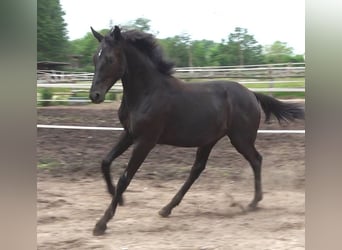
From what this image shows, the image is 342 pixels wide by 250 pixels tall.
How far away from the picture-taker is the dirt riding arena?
186 cm

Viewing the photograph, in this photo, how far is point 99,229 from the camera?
6.61 feet

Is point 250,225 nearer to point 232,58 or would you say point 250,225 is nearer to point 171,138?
point 171,138

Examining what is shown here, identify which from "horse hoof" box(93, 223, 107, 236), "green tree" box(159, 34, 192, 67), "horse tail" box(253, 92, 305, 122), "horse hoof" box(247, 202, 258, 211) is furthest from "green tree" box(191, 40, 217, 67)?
"horse hoof" box(93, 223, 107, 236)

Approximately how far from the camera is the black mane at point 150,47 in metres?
2.12

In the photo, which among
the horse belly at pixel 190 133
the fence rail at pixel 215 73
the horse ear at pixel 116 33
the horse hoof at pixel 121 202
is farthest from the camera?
the horse belly at pixel 190 133

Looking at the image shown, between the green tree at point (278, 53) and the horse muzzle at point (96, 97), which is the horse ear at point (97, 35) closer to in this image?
the horse muzzle at point (96, 97)

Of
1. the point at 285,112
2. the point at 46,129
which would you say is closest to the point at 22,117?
the point at 46,129

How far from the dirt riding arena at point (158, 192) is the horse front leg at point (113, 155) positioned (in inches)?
1.4

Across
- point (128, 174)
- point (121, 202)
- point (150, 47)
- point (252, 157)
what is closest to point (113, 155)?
point (128, 174)

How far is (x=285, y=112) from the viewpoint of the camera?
1.95 m

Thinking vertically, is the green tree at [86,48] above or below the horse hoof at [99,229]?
above

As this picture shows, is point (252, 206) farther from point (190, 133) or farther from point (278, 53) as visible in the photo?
point (278, 53)

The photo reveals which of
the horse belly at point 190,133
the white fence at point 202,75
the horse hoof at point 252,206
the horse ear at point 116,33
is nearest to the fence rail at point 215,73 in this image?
the white fence at point 202,75

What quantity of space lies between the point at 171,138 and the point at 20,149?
139 cm
